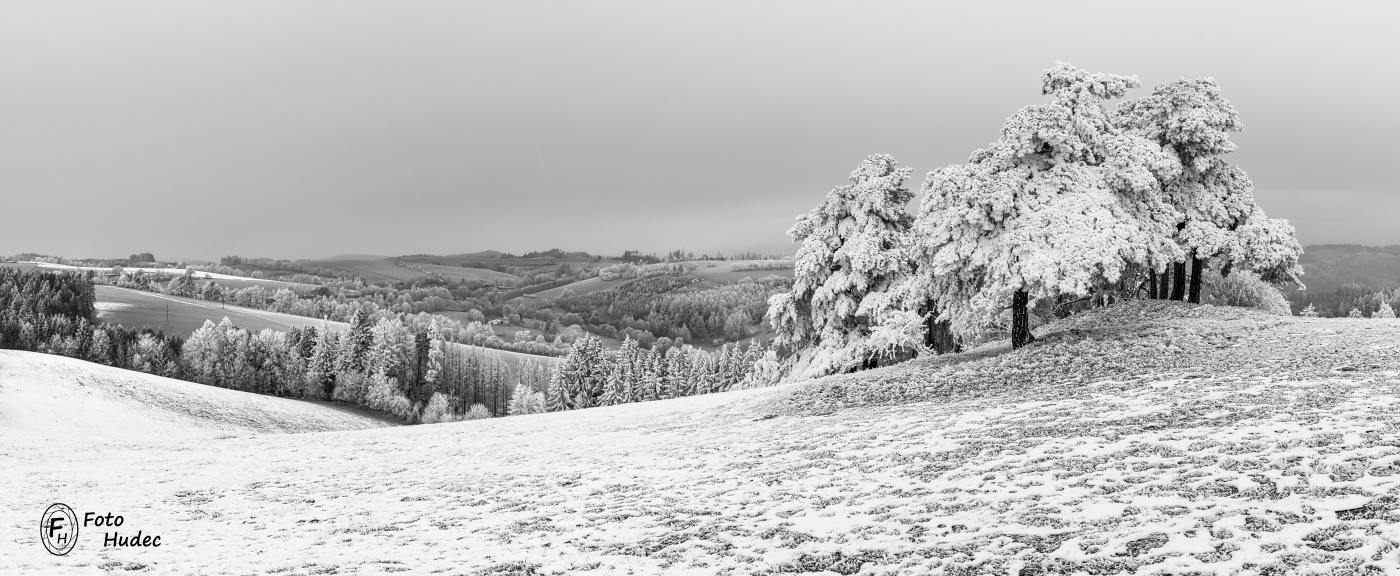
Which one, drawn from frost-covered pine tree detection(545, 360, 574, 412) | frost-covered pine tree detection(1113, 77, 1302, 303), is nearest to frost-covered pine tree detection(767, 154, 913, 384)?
frost-covered pine tree detection(1113, 77, 1302, 303)

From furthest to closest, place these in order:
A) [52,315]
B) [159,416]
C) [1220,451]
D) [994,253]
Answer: [52,315] < [159,416] < [994,253] < [1220,451]

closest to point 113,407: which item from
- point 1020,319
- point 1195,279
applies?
point 1020,319

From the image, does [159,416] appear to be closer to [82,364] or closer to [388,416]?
[82,364]

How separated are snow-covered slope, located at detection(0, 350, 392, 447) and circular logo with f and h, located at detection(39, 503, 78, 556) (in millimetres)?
25723

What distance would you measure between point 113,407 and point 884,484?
5784cm

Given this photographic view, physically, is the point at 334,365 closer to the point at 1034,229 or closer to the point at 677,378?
the point at 677,378

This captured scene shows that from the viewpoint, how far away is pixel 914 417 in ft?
73.1

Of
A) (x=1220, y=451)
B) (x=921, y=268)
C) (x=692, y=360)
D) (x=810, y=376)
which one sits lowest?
(x=692, y=360)

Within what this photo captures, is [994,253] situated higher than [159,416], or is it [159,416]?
[994,253]

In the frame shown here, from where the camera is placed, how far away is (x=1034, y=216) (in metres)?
29.0

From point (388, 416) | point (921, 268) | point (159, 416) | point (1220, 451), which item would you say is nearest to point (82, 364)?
point (159, 416)

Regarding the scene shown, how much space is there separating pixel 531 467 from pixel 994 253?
18209 millimetres

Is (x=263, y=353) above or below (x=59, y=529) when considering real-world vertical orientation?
below

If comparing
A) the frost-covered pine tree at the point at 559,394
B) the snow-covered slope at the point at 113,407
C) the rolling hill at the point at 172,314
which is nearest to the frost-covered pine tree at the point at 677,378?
the frost-covered pine tree at the point at 559,394
